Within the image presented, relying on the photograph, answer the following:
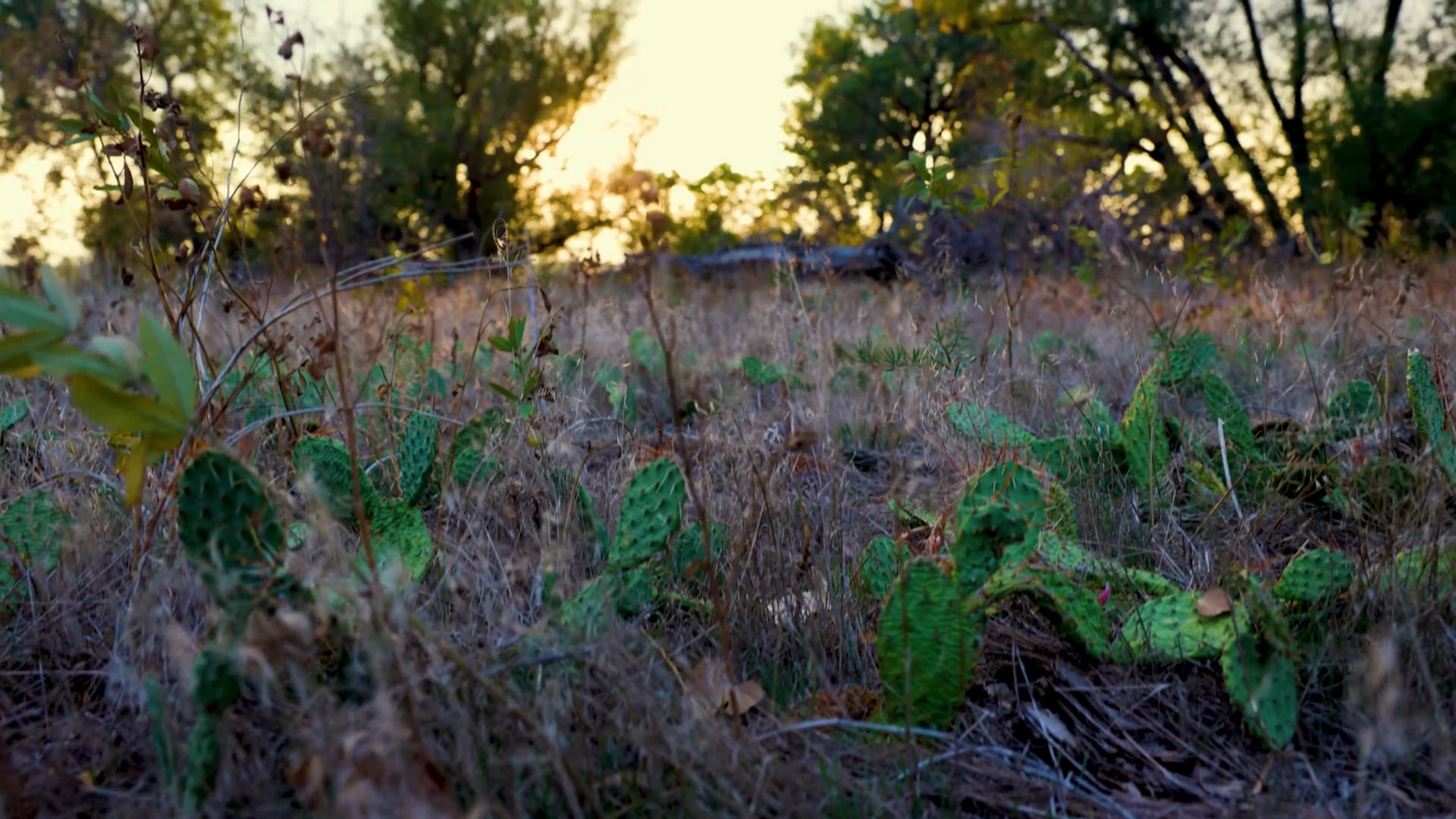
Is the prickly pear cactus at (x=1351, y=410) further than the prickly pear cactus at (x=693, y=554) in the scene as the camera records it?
Yes

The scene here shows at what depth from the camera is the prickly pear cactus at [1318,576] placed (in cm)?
133

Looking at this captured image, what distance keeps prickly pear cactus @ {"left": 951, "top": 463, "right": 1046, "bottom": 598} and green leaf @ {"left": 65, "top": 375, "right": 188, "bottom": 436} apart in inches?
35.9

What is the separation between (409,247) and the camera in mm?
4430

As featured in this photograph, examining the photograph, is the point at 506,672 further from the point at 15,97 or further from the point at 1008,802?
the point at 15,97

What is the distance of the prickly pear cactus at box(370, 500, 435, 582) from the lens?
1.49 metres

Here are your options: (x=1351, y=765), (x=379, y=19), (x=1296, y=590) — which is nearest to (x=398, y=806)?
(x=1351, y=765)

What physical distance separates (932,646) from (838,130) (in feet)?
75.9

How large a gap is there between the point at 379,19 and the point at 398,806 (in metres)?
17.4

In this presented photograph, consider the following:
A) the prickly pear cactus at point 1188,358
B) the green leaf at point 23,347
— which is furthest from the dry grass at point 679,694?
the prickly pear cactus at point 1188,358

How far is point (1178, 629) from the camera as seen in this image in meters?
1.34

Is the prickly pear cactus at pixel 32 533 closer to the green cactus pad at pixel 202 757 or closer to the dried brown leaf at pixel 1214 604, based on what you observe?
the green cactus pad at pixel 202 757

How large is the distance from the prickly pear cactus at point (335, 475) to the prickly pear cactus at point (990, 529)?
963mm

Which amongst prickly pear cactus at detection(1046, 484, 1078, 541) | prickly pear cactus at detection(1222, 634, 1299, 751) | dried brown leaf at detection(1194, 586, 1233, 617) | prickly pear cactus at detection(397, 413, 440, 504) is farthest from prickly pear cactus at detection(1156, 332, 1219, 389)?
prickly pear cactus at detection(397, 413, 440, 504)

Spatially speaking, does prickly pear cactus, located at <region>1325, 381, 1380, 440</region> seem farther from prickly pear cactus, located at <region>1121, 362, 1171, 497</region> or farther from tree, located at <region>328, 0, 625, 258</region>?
tree, located at <region>328, 0, 625, 258</region>
